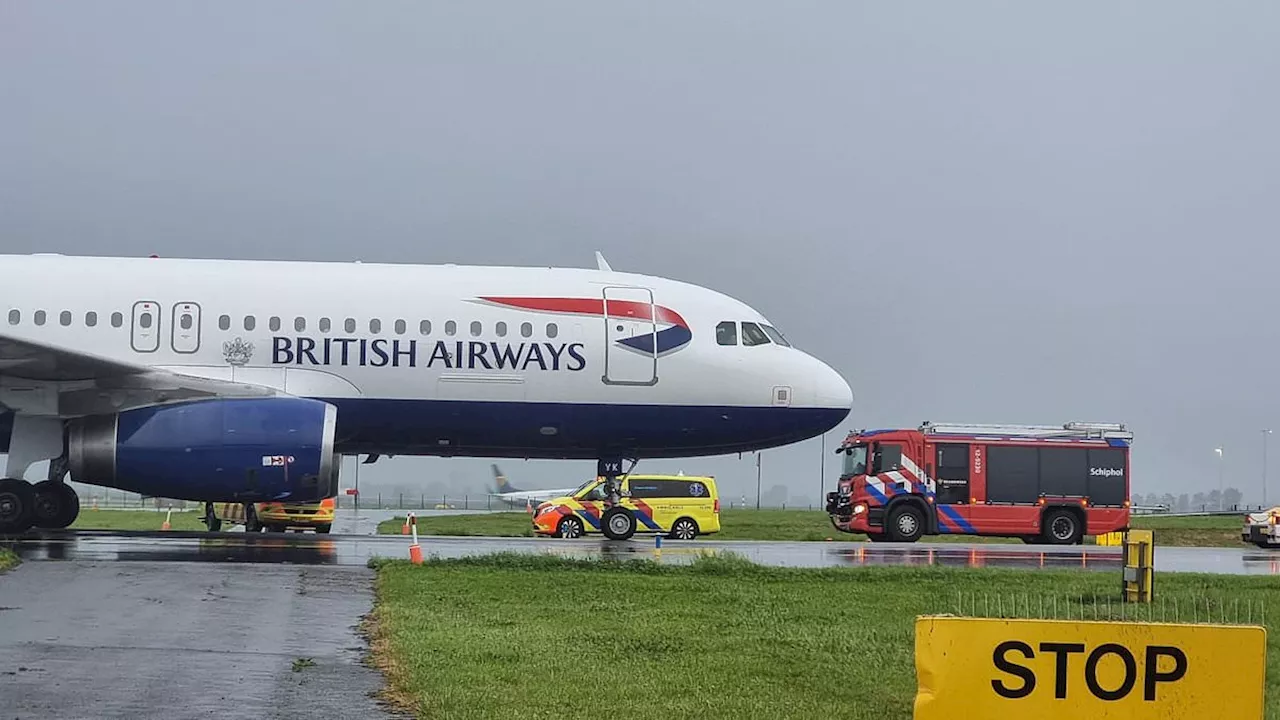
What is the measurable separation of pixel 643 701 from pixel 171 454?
1316 centimetres

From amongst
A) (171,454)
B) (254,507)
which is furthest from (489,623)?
(254,507)

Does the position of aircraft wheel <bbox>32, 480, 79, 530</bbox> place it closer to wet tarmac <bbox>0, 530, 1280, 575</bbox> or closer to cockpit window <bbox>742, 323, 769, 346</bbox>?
wet tarmac <bbox>0, 530, 1280, 575</bbox>

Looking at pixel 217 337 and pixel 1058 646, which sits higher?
pixel 217 337

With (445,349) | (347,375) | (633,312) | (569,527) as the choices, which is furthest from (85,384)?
(569,527)

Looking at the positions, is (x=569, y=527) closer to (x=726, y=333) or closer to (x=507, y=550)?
(x=726, y=333)

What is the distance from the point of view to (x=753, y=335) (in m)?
24.6

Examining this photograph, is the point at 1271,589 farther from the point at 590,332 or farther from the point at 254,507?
the point at 254,507

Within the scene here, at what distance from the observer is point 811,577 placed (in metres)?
18.2

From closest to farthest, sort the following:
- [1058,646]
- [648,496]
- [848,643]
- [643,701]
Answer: [1058,646]
[643,701]
[848,643]
[648,496]

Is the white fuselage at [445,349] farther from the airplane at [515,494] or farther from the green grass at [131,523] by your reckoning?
the airplane at [515,494]

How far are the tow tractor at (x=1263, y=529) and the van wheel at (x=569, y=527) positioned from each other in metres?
16.1

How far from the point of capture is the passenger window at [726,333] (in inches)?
956

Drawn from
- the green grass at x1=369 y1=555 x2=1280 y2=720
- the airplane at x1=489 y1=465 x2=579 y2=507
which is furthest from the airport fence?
the green grass at x1=369 y1=555 x2=1280 y2=720

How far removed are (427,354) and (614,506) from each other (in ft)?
17.1
